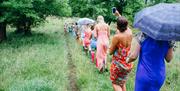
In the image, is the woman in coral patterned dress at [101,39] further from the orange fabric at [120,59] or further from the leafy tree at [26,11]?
the leafy tree at [26,11]

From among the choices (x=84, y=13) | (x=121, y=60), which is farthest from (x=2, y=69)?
(x=84, y=13)

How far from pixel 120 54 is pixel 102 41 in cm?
486

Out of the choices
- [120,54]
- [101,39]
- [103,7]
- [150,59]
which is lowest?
[103,7]

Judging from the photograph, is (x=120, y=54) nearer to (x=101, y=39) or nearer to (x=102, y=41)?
(x=101, y=39)

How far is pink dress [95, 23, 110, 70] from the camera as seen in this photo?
38.4 feet

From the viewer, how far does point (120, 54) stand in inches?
298

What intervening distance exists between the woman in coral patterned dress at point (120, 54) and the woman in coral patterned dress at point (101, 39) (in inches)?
159

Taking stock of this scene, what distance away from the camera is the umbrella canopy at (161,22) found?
16.2 feet

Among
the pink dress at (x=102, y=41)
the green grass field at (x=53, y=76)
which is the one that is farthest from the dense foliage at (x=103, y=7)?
the pink dress at (x=102, y=41)

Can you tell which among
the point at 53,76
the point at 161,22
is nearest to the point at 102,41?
the point at 53,76

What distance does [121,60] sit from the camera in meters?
7.60

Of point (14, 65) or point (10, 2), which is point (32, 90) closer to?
point (14, 65)

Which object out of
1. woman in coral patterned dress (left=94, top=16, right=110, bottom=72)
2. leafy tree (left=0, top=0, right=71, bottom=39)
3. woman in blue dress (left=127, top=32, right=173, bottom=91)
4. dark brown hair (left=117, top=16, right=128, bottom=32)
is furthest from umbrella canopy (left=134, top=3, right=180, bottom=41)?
leafy tree (left=0, top=0, right=71, bottom=39)

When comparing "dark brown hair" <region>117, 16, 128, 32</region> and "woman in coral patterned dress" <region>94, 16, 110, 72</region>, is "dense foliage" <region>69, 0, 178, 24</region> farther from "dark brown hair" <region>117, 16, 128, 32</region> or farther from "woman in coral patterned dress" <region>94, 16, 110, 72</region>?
"dark brown hair" <region>117, 16, 128, 32</region>
